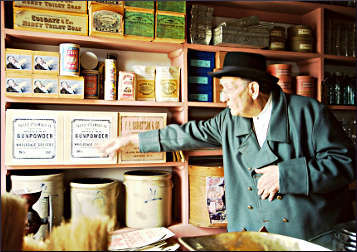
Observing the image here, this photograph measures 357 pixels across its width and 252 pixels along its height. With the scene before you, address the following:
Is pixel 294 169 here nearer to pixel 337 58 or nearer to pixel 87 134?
pixel 87 134

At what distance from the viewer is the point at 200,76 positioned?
97.2 inches

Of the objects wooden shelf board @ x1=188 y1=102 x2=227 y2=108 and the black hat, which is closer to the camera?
the black hat

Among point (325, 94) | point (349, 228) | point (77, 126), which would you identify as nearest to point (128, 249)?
point (77, 126)

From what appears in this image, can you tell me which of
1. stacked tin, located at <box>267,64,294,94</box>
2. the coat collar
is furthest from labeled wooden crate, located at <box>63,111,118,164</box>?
stacked tin, located at <box>267,64,294,94</box>

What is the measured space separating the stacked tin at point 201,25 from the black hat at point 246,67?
2.11ft

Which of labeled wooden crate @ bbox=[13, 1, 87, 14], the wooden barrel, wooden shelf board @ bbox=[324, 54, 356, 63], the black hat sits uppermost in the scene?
labeled wooden crate @ bbox=[13, 1, 87, 14]

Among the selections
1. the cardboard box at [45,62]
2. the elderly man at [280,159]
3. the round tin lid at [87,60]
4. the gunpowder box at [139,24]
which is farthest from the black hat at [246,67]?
the cardboard box at [45,62]

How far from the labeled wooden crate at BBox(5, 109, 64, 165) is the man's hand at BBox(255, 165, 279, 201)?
4.02 ft

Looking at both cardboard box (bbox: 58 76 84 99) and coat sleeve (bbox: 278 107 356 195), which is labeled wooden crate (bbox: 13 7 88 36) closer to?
cardboard box (bbox: 58 76 84 99)

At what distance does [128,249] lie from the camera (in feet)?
5.66

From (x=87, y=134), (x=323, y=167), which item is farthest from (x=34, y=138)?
(x=323, y=167)

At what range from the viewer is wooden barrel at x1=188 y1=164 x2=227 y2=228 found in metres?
2.31

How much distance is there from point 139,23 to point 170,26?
0.21 metres

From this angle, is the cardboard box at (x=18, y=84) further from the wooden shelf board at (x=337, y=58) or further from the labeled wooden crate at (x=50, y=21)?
the wooden shelf board at (x=337, y=58)
